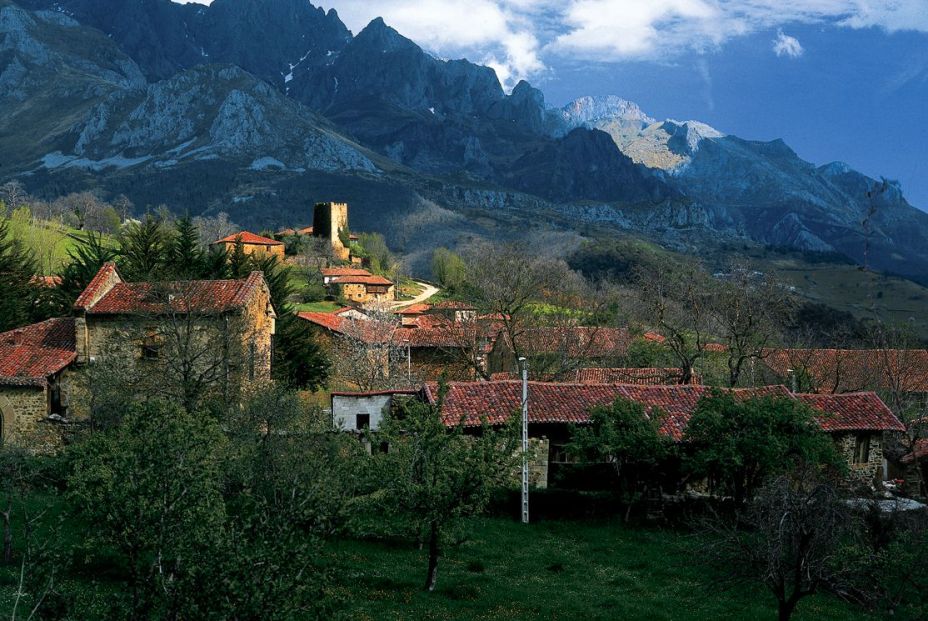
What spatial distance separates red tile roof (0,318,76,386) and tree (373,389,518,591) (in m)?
19.2

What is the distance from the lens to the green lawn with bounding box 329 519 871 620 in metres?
18.2

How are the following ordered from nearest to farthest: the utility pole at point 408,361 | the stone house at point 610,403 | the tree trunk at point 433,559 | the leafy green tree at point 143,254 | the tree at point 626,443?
the tree trunk at point 433,559
the tree at point 626,443
the stone house at point 610,403
the leafy green tree at point 143,254
the utility pole at point 408,361

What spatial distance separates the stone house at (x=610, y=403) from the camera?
30.5 meters

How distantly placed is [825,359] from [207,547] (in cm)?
5609

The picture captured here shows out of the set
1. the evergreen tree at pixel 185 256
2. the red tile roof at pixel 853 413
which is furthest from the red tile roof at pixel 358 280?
the red tile roof at pixel 853 413

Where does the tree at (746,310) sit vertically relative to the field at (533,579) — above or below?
above

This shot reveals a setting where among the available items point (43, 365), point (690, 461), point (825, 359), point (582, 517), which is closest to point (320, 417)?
point (582, 517)

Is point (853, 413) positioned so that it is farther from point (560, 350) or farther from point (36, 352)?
point (36, 352)

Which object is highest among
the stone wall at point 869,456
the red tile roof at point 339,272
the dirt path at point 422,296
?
the red tile roof at point 339,272

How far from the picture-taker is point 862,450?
110 feet

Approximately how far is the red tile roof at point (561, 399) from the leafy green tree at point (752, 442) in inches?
105

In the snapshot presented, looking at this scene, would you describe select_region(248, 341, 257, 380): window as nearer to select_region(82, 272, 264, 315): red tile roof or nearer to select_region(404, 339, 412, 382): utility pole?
select_region(82, 272, 264, 315): red tile roof

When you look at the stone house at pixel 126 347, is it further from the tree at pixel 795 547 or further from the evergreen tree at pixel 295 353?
the tree at pixel 795 547

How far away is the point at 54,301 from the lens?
40.7m
